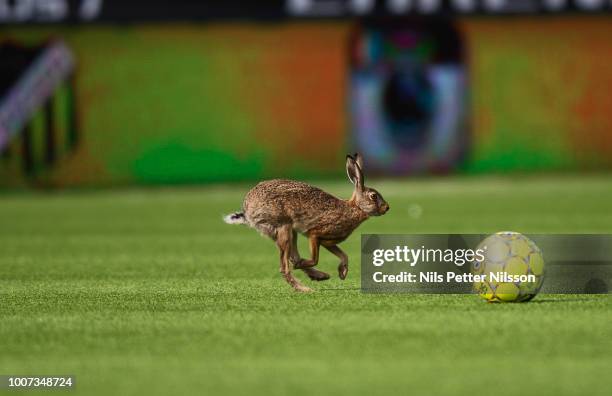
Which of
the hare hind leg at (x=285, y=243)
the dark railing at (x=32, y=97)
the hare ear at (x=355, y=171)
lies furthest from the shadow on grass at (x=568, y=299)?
the dark railing at (x=32, y=97)

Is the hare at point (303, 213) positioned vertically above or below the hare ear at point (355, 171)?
below

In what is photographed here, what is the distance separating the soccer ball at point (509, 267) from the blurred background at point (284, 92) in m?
19.2

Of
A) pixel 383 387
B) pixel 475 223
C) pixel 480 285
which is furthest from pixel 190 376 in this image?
pixel 475 223

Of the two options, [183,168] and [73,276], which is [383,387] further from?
[183,168]

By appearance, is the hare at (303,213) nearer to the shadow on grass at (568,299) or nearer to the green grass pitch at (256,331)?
the green grass pitch at (256,331)

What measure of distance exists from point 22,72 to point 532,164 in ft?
40.4

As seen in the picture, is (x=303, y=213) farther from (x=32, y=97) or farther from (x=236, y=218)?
(x=32, y=97)

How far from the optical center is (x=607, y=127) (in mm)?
28672

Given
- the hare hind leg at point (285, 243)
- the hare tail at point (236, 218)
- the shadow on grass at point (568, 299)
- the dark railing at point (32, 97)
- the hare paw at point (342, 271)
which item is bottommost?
the dark railing at point (32, 97)

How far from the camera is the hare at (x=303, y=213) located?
31.8 feet

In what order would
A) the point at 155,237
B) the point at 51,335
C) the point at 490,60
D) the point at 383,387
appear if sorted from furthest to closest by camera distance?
the point at 490,60 < the point at 155,237 < the point at 51,335 < the point at 383,387

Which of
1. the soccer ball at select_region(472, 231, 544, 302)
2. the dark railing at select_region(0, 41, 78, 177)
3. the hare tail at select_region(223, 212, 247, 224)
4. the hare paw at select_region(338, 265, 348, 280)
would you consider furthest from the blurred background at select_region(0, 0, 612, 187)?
the soccer ball at select_region(472, 231, 544, 302)

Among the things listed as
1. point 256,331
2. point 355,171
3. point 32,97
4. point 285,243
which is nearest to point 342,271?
point 285,243

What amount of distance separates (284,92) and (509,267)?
20172 millimetres
